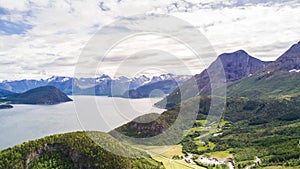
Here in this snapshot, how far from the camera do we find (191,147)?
Result: 122 metres

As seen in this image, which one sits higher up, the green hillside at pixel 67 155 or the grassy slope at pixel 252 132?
the green hillside at pixel 67 155

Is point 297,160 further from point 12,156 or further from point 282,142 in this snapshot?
point 12,156

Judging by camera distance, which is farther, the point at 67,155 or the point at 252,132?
the point at 252,132

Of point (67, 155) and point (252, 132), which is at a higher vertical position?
point (67, 155)

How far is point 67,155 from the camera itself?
247ft

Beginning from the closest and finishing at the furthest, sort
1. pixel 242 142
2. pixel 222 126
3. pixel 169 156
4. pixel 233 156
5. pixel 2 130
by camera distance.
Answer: pixel 169 156
pixel 233 156
pixel 242 142
pixel 222 126
pixel 2 130

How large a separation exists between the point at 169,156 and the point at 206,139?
1695 inches

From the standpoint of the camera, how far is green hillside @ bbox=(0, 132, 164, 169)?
71.8 meters

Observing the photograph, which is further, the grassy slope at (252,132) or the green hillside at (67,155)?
the grassy slope at (252,132)

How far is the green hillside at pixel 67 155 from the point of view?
235 ft

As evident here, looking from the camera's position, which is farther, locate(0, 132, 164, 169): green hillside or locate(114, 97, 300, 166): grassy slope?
locate(114, 97, 300, 166): grassy slope

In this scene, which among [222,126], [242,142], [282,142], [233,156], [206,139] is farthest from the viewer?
[222,126]

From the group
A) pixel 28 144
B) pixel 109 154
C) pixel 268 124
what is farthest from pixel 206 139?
pixel 28 144

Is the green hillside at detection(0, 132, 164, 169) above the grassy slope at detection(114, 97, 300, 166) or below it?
above
